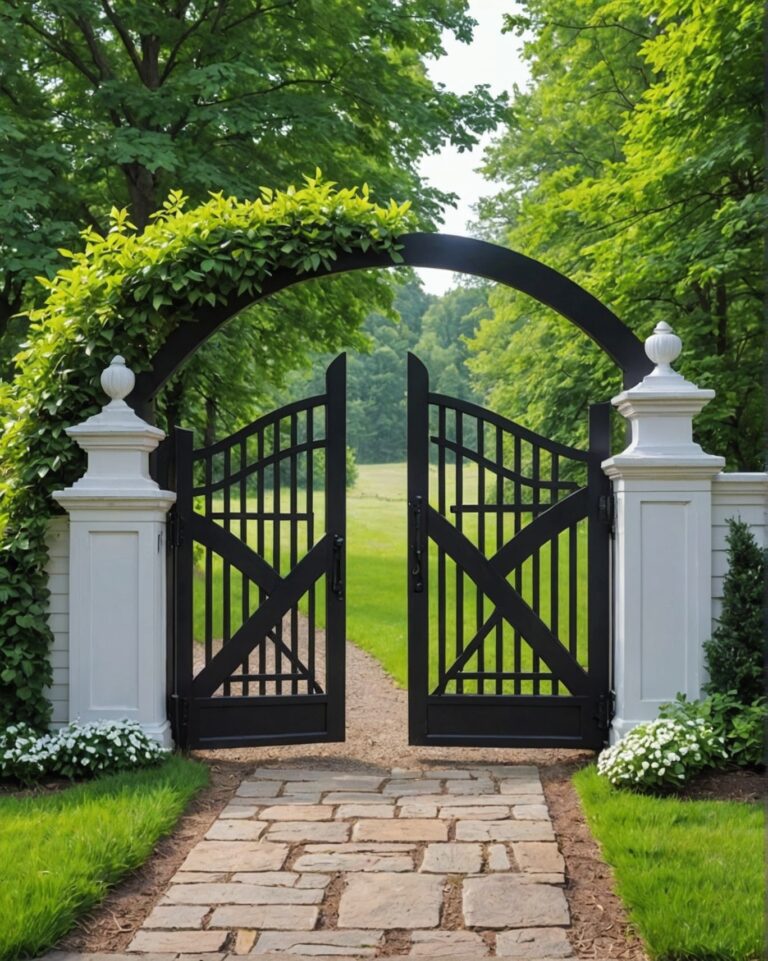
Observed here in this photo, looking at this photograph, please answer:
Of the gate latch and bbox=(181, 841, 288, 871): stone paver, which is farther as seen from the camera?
the gate latch

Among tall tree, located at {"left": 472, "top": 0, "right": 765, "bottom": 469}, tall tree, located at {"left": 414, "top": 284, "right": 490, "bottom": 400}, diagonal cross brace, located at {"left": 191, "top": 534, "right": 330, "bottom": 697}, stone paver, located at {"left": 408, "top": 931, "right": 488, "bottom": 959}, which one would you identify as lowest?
stone paver, located at {"left": 408, "top": 931, "right": 488, "bottom": 959}

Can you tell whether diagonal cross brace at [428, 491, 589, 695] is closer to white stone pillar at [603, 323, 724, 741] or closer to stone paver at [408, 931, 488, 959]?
white stone pillar at [603, 323, 724, 741]

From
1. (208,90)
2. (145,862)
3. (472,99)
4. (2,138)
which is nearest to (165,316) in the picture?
(145,862)

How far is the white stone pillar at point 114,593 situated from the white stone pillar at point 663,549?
2.73 m

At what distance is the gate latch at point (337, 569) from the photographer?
6.43 m

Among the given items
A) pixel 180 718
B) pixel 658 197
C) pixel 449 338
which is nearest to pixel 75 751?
pixel 180 718

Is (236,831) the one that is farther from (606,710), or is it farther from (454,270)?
(454,270)

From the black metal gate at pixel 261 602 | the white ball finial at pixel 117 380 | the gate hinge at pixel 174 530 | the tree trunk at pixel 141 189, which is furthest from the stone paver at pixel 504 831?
the tree trunk at pixel 141 189

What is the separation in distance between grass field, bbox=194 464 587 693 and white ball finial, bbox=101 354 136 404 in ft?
5.03

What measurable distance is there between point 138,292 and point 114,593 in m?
1.78

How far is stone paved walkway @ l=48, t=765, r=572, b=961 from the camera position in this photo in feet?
11.6

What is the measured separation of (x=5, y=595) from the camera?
5996 mm

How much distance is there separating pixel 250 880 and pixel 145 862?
20.6 inches

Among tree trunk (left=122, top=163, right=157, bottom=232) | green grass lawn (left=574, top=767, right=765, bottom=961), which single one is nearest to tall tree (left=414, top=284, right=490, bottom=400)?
tree trunk (left=122, top=163, right=157, bottom=232)
